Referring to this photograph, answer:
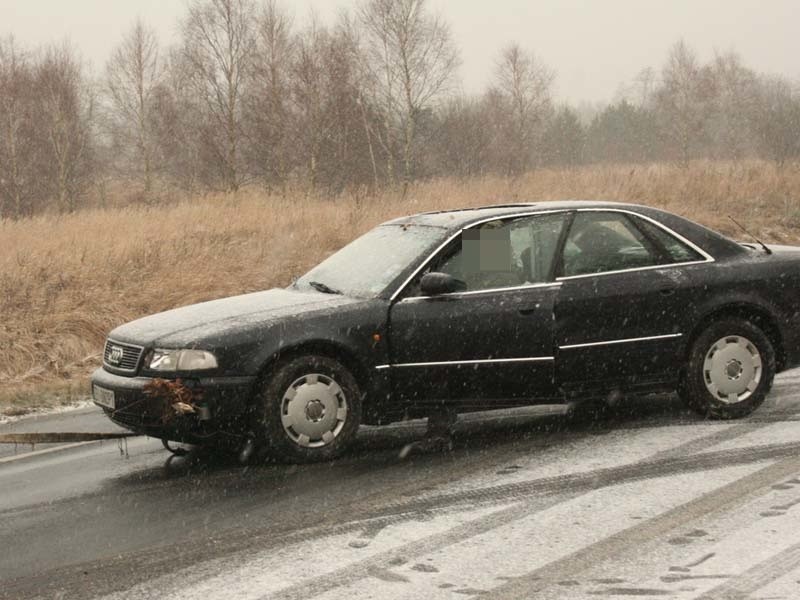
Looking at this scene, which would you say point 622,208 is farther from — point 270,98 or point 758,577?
point 270,98

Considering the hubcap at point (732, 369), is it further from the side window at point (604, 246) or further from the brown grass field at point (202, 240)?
the brown grass field at point (202, 240)

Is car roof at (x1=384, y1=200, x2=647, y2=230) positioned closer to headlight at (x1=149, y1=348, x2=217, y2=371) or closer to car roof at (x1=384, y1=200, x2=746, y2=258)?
car roof at (x1=384, y1=200, x2=746, y2=258)

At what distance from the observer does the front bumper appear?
6.07 meters

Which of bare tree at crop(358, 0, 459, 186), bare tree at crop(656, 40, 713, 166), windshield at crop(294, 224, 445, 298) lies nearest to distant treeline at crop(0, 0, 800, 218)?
bare tree at crop(358, 0, 459, 186)

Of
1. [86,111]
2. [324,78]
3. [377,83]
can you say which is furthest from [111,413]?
[86,111]

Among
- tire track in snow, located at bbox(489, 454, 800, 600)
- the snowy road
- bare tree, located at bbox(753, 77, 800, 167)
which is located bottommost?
tire track in snow, located at bbox(489, 454, 800, 600)

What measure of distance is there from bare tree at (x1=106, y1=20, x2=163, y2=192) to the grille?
55.0 metres

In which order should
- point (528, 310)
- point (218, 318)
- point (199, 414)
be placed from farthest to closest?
point (528, 310) → point (218, 318) → point (199, 414)

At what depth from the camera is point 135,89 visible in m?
60.9

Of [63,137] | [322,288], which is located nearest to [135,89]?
[63,137]

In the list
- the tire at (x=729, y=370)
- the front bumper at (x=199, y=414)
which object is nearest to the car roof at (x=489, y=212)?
the tire at (x=729, y=370)

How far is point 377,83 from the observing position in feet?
153

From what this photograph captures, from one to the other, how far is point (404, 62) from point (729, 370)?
42456 millimetres

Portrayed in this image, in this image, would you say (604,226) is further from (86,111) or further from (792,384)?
(86,111)
